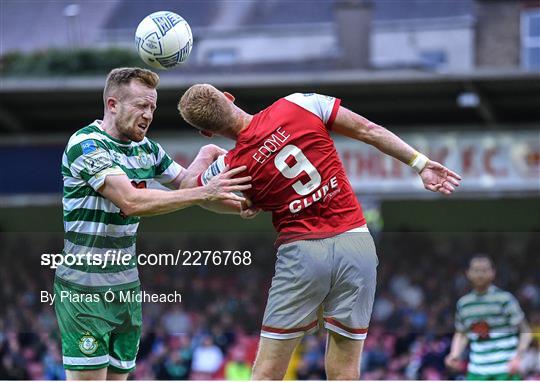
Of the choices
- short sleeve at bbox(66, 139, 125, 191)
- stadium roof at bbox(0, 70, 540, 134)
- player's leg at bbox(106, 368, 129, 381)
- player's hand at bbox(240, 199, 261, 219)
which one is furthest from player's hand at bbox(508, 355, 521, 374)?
stadium roof at bbox(0, 70, 540, 134)

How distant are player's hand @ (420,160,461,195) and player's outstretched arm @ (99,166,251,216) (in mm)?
1063

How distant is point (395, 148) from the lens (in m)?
5.99

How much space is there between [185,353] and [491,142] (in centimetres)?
720

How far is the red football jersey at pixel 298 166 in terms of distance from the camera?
596cm

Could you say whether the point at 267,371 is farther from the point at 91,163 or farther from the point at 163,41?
the point at 163,41

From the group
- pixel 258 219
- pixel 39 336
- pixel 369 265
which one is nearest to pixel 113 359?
pixel 369 265

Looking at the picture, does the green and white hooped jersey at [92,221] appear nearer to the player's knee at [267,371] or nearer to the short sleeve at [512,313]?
the player's knee at [267,371]

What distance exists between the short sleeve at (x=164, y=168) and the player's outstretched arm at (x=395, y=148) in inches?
43.7

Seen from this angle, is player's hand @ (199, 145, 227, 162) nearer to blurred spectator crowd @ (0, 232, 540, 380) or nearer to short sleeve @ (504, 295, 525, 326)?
short sleeve @ (504, 295, 525, 326)

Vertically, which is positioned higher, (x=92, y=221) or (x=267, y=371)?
(x=92, y=221)

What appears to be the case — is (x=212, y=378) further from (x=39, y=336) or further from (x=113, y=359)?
(x=113, y=359)

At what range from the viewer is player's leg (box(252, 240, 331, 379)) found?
5922mm

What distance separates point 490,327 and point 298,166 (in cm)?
454

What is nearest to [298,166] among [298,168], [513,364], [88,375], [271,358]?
[298,168]
